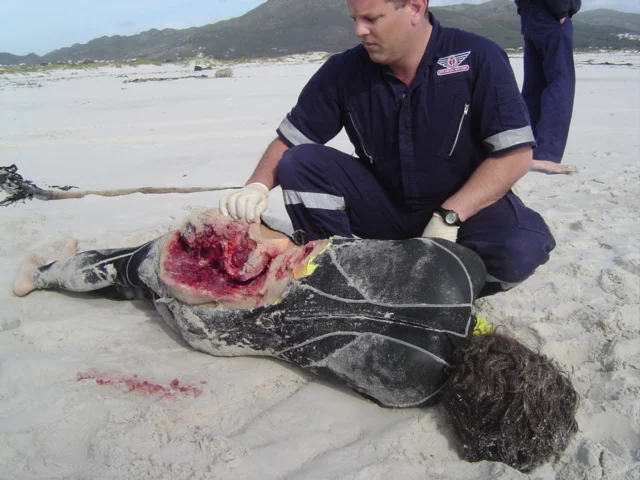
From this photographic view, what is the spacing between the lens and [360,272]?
199cm

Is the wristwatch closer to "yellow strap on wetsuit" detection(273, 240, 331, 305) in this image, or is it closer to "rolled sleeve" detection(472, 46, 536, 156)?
"rolled sleeve" detection(472, 46, 536, 156)

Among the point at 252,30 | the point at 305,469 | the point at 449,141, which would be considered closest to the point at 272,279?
the point at 305,469

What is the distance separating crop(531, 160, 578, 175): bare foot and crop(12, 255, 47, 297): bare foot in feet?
14.3

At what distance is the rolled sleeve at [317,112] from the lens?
9.30 feet

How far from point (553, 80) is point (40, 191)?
16.1ft

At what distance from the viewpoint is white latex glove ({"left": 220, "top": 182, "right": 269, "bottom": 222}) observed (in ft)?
7.86

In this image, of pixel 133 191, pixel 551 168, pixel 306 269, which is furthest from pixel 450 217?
pixel 133 191

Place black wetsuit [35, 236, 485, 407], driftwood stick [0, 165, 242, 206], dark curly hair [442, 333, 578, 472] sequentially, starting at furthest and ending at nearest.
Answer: driftwood stick [0, 165, 242, 206], black wetsuit [35, 236, 485, 407], dark curly hair [442, 333, 578, 472]

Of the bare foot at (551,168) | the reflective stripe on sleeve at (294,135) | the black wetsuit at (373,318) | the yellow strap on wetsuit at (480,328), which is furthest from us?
the bare foot at (551,168)

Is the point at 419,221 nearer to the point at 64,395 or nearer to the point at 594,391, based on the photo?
the point at 594,391

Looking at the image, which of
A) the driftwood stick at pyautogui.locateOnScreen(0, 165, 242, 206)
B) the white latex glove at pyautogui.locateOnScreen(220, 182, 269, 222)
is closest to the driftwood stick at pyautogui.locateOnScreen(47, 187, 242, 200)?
the driftwood stick at pyautogui.locateOnScreen(0, 165, 242, 206)

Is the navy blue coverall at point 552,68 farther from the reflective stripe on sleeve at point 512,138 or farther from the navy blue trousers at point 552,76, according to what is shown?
the reflective stripe on sleeve at point 512,138

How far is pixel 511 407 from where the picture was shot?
166 centimetres

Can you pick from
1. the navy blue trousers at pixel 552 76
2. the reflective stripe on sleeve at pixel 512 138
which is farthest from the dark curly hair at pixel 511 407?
the navy blue trousers at pixel 552 76
